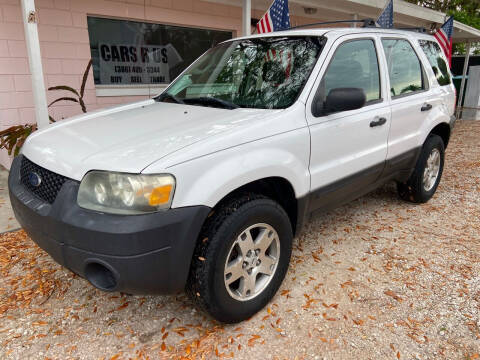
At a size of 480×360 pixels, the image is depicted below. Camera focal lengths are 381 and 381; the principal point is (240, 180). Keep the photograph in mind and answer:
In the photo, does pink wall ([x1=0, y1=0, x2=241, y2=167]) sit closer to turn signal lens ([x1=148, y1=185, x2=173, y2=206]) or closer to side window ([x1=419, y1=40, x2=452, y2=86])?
side window ([x1=419, y1=40, x2=452, y2=86])

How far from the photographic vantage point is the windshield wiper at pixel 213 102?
2830mm

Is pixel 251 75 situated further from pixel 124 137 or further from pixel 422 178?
pixel 422 178

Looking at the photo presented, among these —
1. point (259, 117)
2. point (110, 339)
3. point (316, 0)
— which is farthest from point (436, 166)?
point (316, 0)

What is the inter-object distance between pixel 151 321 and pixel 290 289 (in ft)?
3.47

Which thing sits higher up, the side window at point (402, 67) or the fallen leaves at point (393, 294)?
the side window at point (402, 67)

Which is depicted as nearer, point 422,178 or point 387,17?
point 422,178

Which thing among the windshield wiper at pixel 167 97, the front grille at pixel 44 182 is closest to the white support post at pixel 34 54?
the windshield wiper at pixel 167 97

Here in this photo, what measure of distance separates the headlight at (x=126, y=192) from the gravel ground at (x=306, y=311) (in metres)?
0.97

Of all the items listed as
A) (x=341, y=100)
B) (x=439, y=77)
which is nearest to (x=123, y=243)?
(x=341, y=100)

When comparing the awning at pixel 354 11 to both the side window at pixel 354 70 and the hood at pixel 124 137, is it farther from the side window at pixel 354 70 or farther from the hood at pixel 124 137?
the hood at pixel 124 137

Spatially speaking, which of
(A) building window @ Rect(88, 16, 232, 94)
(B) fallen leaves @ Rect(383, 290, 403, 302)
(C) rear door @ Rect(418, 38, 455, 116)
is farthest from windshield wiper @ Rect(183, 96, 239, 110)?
(A) building window @ Rect(88, 16, 232, 94)

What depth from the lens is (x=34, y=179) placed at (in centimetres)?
237

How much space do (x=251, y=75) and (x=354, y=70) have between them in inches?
34.8

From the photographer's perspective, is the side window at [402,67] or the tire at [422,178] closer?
the side window at [402,67]
